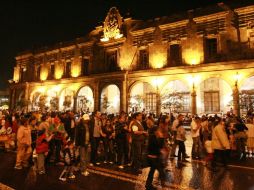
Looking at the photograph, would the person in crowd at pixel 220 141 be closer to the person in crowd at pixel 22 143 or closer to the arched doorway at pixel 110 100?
the person in crowd at pixel 22 143

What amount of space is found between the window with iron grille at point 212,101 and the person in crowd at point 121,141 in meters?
14.7

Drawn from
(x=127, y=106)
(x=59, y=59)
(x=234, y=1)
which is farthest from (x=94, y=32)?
(x=234, y=1)

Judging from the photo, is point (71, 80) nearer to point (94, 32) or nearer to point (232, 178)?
point (94, 32)

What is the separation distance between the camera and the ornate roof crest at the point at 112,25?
86.5ft

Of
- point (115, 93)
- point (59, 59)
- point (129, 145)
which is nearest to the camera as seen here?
point (129, 145)

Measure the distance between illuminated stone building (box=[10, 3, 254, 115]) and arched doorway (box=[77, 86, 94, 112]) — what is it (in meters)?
0.12

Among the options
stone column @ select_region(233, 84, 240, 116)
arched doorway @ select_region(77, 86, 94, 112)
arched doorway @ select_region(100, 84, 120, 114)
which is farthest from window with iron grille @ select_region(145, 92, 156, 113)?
stone column @ select_region(233, 84, 240, 116)

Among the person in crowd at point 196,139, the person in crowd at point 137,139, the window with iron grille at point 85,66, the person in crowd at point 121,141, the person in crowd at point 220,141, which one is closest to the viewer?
the person in crowd at point 137,139

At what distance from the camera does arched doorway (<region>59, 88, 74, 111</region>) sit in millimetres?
29237

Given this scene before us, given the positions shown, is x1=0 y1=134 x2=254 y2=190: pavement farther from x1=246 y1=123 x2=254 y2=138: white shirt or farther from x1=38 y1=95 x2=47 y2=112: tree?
x1=38 y1=95 x2=47 y2=112: tree

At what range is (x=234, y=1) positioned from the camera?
69.2 ft

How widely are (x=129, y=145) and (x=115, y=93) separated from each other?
1919cm

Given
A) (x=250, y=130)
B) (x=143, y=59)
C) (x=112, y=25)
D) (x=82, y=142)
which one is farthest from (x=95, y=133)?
(x=112, y=25)

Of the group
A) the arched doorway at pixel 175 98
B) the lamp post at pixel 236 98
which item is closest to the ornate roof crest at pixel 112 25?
the arched doorway at pixel 175 98
